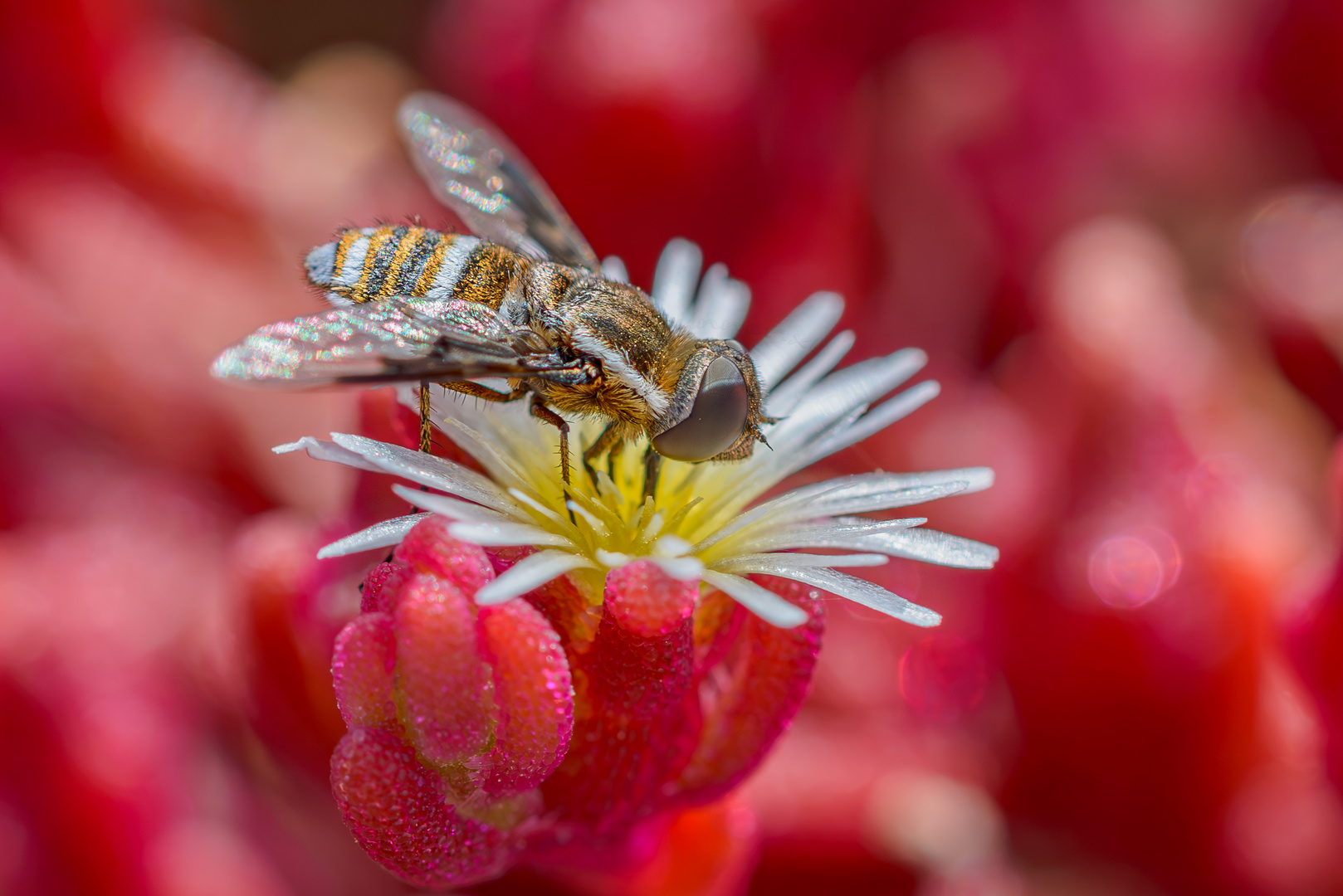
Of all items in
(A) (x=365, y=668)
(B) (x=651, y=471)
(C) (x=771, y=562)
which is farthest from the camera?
(B) (x=651, y=471)

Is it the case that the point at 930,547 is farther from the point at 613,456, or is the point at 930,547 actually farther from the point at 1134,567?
the point at 1134,567

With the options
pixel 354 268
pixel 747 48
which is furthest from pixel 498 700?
pixel 747 48

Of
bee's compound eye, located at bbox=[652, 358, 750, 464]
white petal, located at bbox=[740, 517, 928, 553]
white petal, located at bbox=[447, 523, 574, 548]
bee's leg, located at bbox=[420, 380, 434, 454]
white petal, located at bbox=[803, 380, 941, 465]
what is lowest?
white petal, located at bbox=[447, 523, 574, 548]

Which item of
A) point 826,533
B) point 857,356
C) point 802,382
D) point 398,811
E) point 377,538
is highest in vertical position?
point 857,356

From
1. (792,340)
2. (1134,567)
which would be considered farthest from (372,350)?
(1134,567)

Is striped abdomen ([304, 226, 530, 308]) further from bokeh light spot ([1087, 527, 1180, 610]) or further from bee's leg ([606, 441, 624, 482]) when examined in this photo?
bokeh light spot ([1087, 527, 1180, 610])

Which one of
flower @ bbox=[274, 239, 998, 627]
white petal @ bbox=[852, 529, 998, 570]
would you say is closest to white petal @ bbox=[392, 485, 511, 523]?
flower @ bbox=[274, 239, 998, 627]

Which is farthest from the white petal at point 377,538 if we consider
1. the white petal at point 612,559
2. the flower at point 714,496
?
the white petal at point 612,559

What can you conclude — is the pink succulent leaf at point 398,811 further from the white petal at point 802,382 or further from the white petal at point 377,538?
the white petal at point 802,382
